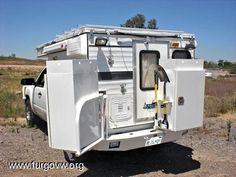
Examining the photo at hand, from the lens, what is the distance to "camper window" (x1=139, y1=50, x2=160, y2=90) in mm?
5383

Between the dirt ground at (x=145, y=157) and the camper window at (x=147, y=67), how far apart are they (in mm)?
1611

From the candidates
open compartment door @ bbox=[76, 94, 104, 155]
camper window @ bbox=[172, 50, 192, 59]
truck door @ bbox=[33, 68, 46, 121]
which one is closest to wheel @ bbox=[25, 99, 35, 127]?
truck door @ bbox=[33, 68, 46, 121]

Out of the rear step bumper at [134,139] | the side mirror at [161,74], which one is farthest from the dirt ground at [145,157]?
the side mirror at [161,74]

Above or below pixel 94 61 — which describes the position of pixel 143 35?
above

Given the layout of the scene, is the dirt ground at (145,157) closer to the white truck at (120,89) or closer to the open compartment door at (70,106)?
the white truck at (120,89)

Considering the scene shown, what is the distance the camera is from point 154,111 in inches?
217

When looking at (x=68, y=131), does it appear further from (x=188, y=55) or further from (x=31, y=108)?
(x=31, y=108)

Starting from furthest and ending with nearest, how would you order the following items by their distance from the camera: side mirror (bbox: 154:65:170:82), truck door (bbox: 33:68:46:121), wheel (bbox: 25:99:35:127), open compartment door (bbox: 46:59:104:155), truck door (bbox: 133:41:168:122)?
1. wheel (bbox: 25:99:35:127)
2. truck door (bbox: 33:68:46:121)
3. truck door (bbox: 133:41:168:122)
4. side mirror (bbox: 154:65:170:82)
5. open compartment door (bbox: 46:59:104:155)

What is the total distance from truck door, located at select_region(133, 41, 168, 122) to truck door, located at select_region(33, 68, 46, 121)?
2836 millimetres

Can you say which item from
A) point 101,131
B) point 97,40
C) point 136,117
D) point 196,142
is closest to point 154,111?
point 136,117

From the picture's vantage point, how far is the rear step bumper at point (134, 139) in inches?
189

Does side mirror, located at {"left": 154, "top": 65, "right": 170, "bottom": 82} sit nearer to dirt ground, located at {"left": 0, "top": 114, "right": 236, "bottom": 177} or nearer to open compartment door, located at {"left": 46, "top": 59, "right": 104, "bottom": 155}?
open compartment door, located at {"left": 46, "top": 59, "right": 104, "bottom": 155}

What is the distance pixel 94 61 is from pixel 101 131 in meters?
1.12

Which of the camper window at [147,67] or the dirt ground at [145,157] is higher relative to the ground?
the camper window at [147,67]
